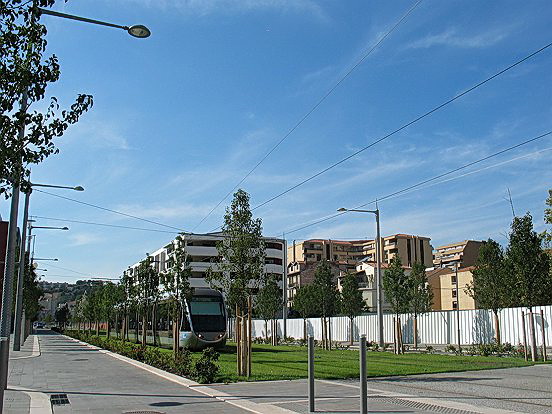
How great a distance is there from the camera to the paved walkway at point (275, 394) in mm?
11836

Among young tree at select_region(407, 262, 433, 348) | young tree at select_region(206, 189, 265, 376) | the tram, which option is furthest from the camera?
young tree at select_region(407, 262, 433, 348)

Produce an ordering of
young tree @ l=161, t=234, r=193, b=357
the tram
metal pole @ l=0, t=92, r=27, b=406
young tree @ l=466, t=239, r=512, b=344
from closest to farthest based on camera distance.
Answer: metal pole @ l=0, t=92, r=27, b=406 → young tree @ l=161, t=234, r=193, b=357 → the tram → young tree @ l=466, t=239, r=512, b=344

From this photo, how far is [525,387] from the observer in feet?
50.0

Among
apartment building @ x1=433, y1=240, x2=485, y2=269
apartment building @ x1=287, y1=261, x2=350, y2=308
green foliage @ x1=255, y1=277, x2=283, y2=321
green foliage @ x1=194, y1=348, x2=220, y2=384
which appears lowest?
green foliage @ x1=194, y1=348, x2=220, y2=384

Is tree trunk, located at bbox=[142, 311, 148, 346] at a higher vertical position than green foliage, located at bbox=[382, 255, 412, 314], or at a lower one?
lower

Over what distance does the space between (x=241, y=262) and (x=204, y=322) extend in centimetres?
1666

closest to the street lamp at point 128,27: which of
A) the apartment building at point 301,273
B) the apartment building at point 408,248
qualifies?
the apartment building at point 301,273

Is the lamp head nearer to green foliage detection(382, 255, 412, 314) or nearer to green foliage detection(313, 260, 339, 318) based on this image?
green foliage detection(382, 255, 412, 314)

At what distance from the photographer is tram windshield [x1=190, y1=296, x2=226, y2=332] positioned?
3353 cm

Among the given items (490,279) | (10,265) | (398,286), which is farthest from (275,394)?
(490,279)

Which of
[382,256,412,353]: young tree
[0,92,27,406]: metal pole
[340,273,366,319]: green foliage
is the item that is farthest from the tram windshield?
[0,92,27,406]: metal pole

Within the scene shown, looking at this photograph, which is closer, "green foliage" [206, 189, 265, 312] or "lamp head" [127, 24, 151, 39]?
"lamp head" [127, 24, 151, 39]

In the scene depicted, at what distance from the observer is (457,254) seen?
12756cm

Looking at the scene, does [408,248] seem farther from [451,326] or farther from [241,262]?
[241,262]
